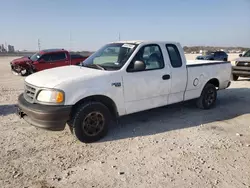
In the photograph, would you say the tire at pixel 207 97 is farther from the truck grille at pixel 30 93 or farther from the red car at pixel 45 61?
the red car at pixel 45 61

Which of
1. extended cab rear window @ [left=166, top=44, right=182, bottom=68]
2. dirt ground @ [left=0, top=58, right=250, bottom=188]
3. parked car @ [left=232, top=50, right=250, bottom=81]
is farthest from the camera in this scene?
parked car @ [left=232, top=50, right=250, bottom=81]

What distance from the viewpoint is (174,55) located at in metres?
5.58

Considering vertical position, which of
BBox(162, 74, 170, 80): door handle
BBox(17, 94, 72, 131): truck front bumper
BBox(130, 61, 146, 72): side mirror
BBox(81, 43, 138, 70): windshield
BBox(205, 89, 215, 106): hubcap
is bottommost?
BBox(205, 89, 215, 106): hubcap

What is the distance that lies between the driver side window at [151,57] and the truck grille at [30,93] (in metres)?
1.98

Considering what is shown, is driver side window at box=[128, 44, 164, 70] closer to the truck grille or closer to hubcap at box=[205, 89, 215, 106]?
the truck grille

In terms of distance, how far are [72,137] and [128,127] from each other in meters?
1.25

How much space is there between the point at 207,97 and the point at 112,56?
3123mm

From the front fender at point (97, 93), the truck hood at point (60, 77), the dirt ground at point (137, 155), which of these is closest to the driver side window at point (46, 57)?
the dirt ground at point (137, 155)

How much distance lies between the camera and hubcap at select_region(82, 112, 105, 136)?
432 cm

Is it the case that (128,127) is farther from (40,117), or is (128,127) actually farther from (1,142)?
(1,142)

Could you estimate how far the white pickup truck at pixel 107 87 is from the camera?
4.00 m

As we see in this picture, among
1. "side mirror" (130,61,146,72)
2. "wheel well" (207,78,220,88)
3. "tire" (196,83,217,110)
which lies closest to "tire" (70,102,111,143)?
"side mirror" (130,61,146,72)

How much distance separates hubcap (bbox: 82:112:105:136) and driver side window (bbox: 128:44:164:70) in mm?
1333

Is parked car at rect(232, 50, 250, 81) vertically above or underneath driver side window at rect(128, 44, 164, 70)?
underneath
